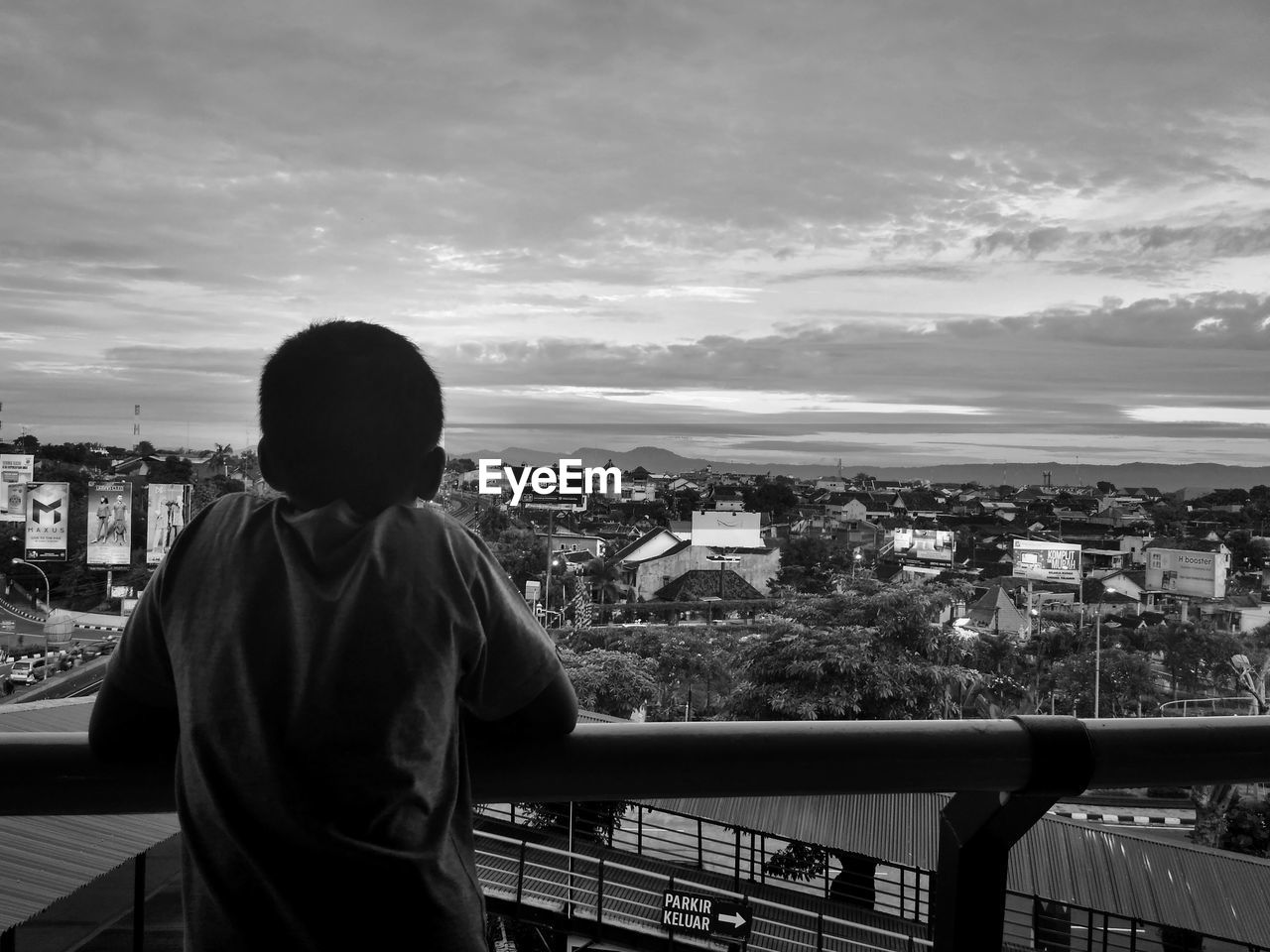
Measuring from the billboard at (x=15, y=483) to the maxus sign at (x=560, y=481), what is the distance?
3360 mm

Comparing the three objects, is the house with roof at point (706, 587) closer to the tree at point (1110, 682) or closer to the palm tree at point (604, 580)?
the palm tree at point (604, 580)

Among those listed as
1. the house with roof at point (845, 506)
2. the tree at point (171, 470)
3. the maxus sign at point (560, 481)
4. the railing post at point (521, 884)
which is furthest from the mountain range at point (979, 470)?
the railing post at point (521, 884)

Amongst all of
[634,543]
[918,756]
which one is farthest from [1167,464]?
[918,756]

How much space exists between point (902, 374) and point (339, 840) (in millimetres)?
14827

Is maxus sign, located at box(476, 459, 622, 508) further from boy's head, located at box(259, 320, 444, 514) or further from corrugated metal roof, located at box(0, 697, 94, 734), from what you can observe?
boy's head, located at box(259, 320, 444, 514)

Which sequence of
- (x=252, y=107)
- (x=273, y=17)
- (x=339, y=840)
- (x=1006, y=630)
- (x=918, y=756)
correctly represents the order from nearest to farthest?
(x=339, y=840)
(x=918, y=756)
(x=273, y=17)
(x=252, y=107)
(x=1006, y=630)

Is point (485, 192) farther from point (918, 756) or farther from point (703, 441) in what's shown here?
point (703, 441)

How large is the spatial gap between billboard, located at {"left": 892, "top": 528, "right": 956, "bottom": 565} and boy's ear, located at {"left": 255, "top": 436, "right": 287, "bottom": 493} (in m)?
9.58

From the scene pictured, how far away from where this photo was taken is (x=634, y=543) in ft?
32.6

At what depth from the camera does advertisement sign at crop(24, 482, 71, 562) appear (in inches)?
239

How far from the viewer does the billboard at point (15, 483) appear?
6.32 metres

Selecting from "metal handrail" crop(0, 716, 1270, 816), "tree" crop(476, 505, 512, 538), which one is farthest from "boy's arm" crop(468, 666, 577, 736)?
"tree" crop(476, 505, 512, 538)

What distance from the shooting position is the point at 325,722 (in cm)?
43

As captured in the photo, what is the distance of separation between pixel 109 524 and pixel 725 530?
5605 millimetres
